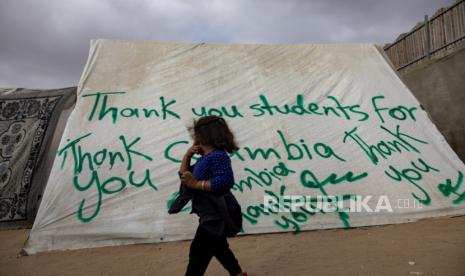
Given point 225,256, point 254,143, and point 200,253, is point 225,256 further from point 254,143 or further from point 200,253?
point 254,143

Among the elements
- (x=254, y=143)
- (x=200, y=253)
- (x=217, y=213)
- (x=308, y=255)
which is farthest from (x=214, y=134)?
(x=254, y=143)

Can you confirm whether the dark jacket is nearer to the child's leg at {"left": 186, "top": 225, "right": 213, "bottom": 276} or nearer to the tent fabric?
the child's leg at {"left": 186, "top": 225, "right": 213, "bottom": 276}

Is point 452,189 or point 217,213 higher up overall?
point 217,213

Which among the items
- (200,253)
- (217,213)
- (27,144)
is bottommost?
(200,253)

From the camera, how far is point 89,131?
411 cm

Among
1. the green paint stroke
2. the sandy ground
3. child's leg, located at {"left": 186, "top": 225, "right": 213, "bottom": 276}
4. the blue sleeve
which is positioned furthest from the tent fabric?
the green paint stroke

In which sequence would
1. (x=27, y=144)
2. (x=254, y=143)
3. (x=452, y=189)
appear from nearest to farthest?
(x=452, y=189) < (x=254, y=143) < (x=27, y=144)

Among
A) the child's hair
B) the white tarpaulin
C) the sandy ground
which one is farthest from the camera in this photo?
the white tarpaulin

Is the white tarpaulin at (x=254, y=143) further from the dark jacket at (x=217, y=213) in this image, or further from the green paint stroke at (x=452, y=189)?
the dark jacket at (x=217, y=213)

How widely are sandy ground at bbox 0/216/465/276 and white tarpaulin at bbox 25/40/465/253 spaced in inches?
7.0

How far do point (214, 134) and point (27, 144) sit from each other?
4.35 meters

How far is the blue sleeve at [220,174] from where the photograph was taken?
6.24 feet

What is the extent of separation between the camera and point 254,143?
4.18 metres

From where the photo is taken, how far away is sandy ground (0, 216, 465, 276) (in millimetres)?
2510
